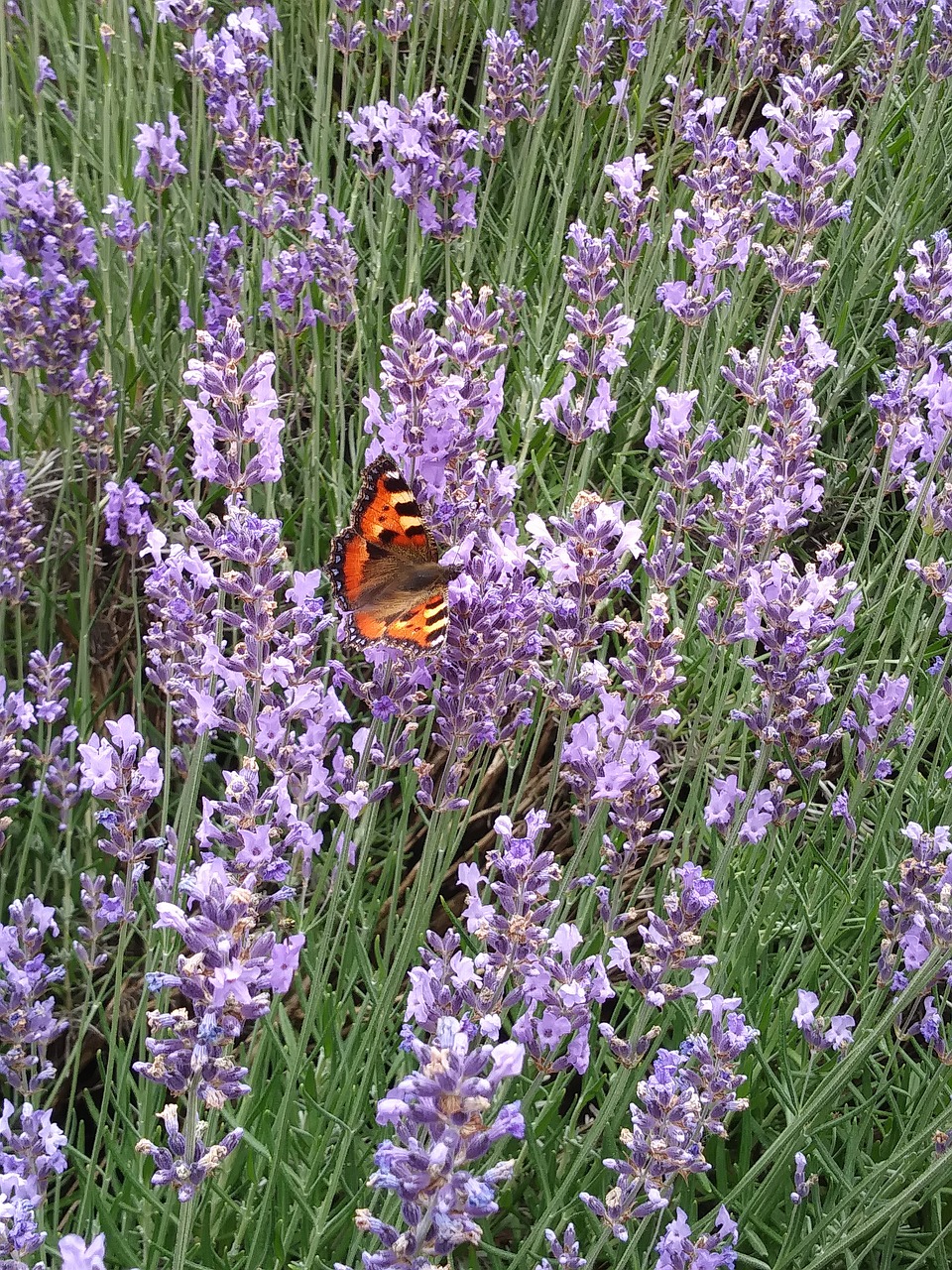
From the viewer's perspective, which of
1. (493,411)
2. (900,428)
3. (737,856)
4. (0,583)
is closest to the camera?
(493,411)

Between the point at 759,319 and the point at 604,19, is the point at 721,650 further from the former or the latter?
the point at 604,19

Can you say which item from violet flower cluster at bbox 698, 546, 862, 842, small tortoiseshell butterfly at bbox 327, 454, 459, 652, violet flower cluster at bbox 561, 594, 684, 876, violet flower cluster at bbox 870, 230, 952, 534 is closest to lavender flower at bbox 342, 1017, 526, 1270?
violet flower cluster at bbox 561, 594, 684, 876

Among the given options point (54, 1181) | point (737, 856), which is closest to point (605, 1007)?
point (737, 856)

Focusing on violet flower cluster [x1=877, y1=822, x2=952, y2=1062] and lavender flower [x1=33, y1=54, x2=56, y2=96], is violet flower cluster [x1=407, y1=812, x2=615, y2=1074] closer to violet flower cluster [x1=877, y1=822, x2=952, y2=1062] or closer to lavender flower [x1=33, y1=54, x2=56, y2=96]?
violet flower cluster [x1=877, y1=822, x2=952, y2=1062]

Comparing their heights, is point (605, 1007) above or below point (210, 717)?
below

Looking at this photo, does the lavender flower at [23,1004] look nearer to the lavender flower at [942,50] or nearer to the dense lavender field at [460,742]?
the dense lavender field at [460,742]

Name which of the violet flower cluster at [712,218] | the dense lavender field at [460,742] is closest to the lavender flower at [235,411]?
the dense lavender field at [460,742]

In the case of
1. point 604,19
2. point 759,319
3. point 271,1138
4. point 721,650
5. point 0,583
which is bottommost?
point 271,1138
